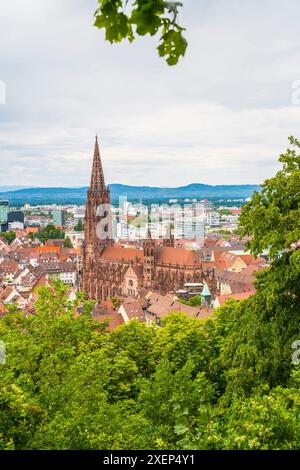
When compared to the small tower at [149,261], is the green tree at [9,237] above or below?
below

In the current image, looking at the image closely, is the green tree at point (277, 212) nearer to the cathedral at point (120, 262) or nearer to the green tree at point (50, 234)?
the cathedral at point (120, 262)

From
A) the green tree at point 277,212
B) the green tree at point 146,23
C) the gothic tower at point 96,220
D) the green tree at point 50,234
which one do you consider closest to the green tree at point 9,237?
the green tree at point 50,234

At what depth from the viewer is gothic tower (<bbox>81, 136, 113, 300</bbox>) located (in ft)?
261

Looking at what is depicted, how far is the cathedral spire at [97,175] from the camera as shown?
80.7 metres

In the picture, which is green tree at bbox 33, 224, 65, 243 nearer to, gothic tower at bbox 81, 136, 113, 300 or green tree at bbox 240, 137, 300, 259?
gothic tower at bbox 81, 136, 113, 300

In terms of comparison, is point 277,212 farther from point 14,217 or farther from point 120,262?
point 14,217

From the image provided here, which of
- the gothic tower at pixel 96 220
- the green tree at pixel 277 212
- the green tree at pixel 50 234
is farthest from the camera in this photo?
the green tree at pixel 50 234

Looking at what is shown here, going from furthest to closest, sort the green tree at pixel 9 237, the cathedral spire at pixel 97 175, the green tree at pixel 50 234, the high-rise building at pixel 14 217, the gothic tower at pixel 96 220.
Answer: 1. the high-rise building at pixel 14 217
2. the green tree at pixel 50 234
3. the green tree at pixel 9 237
4. the cathedral spire at pixel 97 175
5. the gothic tower at pixel 96 220

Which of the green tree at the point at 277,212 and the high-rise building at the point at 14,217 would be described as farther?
the high-rise building at the point at 14,217

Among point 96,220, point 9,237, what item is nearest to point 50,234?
point 9,237

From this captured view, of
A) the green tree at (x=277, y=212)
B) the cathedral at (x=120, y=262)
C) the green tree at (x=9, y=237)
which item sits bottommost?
the green tree at (x=9, y=237)

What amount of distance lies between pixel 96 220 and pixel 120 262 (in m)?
9.52

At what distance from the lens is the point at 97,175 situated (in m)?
80.9

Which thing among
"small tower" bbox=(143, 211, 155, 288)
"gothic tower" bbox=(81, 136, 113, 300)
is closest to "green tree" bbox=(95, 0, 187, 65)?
"small tower" bbox=(143, 211, 155, 288)
